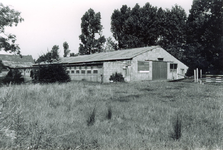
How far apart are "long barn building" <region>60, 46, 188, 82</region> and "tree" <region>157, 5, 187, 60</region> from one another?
18098mm

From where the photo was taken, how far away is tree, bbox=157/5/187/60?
1866 inches

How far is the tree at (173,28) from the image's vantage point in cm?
4741

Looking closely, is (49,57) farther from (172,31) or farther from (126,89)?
(172,31)

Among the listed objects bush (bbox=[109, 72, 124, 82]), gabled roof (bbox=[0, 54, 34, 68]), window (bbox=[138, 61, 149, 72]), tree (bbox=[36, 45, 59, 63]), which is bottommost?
bush (bbox=[109, 72, 124, 82])

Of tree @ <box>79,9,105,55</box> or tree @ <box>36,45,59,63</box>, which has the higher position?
tree @ <box>79,9,105,55</box>

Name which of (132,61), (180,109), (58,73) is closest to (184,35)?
(132,61)

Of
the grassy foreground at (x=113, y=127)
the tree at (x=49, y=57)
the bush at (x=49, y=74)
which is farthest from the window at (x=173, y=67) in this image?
the grassy foreground at (x=113, y=127)

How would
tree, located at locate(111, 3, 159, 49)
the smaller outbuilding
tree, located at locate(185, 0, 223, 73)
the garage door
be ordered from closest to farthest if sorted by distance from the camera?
the garage door
tree, located at locate(185, 0, 223, 73)
the smaller outbuilding
tree, located at locate(111, 3, 159, 49)

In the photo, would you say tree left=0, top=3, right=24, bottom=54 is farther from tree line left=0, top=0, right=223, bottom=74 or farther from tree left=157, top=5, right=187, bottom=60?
tree left=157, top=5, right=187, bottom=60

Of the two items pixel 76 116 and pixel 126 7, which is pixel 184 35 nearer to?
pixel 126 7

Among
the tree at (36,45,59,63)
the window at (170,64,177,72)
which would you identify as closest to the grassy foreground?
the tree at (36,45,59,63)

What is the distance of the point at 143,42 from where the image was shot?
48938mm

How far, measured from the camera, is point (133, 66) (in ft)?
79.7

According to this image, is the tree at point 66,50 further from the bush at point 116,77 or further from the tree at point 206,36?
the bush at point 116,77
